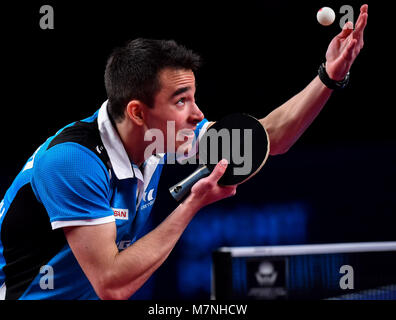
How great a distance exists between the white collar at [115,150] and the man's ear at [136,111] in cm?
11

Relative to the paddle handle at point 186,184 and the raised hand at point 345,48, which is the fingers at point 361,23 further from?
the paddle handle at point 186,184

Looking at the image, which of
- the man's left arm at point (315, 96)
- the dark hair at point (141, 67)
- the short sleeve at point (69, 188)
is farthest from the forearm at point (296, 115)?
the short sleeve at point (69, 188)

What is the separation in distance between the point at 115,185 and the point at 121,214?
5.3 inches

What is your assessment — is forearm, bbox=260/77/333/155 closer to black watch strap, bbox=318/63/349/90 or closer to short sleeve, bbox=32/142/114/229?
black watch strap, bbox=318/63/349/90

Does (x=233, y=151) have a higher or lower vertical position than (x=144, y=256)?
higher

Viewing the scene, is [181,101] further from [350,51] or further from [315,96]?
[350,51]

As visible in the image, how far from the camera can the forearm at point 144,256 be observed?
227 centimetres

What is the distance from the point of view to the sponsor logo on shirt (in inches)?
104

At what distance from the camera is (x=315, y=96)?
2805mm

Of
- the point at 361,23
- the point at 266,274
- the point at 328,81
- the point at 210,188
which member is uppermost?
the point at 361,23

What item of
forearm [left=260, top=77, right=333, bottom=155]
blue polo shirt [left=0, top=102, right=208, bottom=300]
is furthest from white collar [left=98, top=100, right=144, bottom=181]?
forearm [left=260, top=77, right=333, bottom=155]

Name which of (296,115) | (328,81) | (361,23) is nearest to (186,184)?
(296,115)

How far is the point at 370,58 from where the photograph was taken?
267 inches

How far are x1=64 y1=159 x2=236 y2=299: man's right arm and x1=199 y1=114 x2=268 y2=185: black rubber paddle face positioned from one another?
0.26 ft
